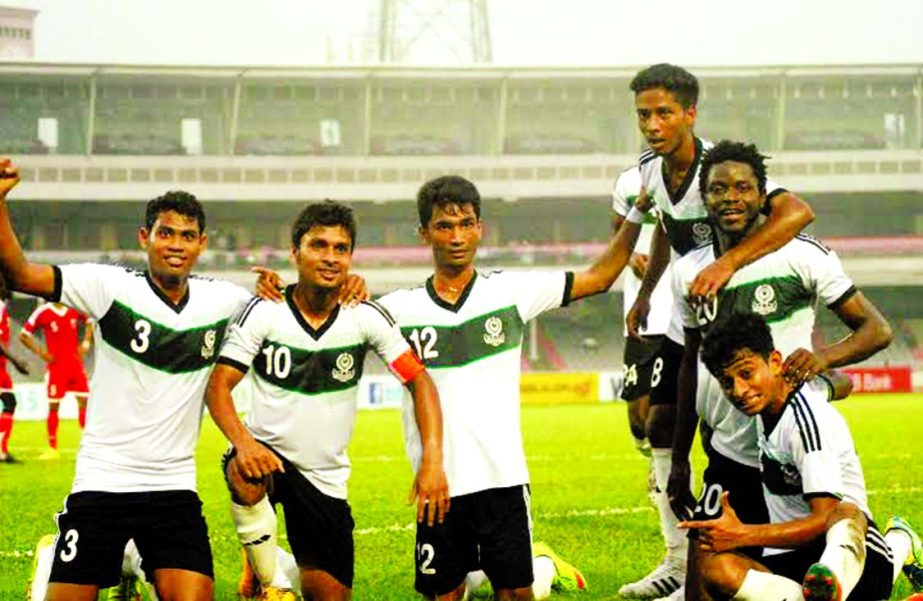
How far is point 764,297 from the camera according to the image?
5.96 meters

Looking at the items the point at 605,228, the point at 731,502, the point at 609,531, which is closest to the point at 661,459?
the point at 731,502

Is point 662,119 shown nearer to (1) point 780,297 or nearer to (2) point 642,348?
(1) point 780,297

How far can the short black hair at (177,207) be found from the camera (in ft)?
19.9

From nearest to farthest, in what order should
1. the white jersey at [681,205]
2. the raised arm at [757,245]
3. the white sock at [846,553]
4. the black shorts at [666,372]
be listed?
the white sock at [846,553]
the raised arm at [757,245]
the white jersey at [681,205]
the black shorts at [666,372]

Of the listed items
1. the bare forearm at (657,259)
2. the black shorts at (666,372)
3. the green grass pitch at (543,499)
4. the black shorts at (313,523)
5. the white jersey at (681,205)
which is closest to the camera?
the black shorts at (313,523)

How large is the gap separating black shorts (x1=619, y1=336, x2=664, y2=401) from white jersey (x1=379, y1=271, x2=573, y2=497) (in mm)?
2323

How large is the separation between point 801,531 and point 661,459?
1.96 metres

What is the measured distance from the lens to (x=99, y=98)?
178 feet

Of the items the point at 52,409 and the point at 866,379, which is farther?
the point at 866,379

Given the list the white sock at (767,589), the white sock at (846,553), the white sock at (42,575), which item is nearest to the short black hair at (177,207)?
the white sock at (42,575)

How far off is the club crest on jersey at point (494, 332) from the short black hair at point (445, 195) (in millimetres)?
441

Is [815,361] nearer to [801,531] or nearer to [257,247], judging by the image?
[801,531]

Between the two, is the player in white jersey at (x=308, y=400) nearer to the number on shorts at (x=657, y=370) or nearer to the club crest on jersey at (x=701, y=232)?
the club crest on jersey at (x=701, y=232)

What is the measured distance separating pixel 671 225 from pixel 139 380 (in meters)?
2.47
